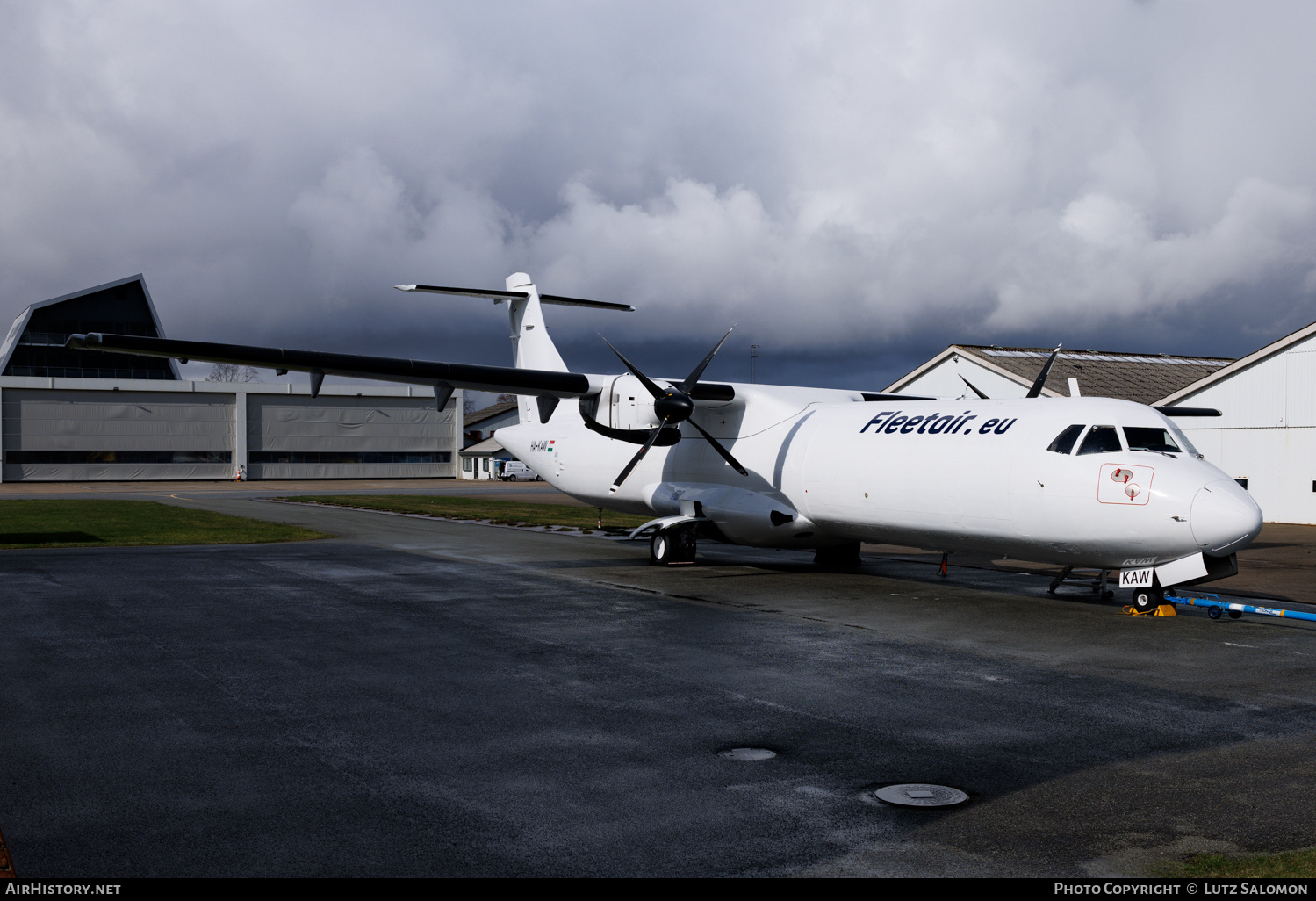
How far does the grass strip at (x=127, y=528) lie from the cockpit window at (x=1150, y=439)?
1992 cm

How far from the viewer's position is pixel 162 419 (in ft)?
245

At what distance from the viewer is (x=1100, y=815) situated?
587cm

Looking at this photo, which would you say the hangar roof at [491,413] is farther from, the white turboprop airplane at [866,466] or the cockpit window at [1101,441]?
the cockpit window at [1101,441]

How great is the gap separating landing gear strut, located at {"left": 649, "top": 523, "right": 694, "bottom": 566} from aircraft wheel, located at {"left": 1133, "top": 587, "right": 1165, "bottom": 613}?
8.66 m

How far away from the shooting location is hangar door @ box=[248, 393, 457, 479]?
7819 centimetres

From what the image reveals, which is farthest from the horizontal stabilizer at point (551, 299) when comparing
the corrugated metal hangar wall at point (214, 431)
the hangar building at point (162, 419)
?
the hangar building at point (162, 419)

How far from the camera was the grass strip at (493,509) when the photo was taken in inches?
1275

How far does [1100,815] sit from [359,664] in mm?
7043

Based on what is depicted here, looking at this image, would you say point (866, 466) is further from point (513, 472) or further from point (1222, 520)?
point (513, 472)

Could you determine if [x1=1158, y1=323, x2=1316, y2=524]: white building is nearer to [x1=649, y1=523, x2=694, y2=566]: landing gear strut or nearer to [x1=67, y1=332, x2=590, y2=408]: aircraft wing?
[x1=649, y1=523, x2=694, y2=566]: landing gear strut

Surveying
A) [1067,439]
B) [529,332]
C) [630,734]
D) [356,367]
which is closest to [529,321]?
[529,332]

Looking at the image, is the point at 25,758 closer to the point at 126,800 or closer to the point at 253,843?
the point at 126,800

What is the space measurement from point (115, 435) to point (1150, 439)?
75270 mm

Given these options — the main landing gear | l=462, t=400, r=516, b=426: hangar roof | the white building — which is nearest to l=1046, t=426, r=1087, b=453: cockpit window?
the main landing gear
